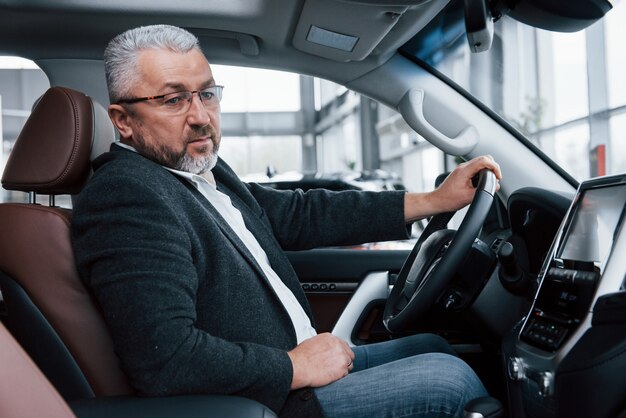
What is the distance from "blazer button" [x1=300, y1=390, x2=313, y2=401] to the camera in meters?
1.34

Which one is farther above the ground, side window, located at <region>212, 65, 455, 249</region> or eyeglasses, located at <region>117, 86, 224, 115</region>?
eyeglasses, located at <region>117, 86, 224, 115</region>

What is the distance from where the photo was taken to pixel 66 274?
53.2 inches

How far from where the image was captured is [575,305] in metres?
1.28

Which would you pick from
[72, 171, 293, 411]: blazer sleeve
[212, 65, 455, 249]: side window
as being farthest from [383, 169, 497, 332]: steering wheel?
[212, 65, 455, 249]: side window

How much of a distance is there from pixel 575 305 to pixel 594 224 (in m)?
0.17

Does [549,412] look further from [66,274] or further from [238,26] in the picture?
[238,26]

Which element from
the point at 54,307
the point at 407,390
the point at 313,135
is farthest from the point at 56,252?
the point at 313,135

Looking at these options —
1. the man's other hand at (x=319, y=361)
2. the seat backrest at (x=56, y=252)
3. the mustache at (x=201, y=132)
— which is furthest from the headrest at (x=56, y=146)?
the man's other hand at (x=319, y=361)

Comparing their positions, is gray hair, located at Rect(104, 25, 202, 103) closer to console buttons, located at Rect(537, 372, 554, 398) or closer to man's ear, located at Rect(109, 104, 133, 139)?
man's ear, located at Rect(109, 104, 133, 139)

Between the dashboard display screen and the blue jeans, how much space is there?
0.32 m

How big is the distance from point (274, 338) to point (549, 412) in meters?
0.54

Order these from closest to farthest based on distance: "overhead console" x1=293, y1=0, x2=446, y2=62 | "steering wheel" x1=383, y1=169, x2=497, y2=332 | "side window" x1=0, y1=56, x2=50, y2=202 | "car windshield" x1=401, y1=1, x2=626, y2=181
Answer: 1. "steering wheel" x1=383, y1=169, x2=497, y2=332
2. "overhead console" x1=293, y1=0, x2=446, y2=62
3. "side window" x1=0, y1=56, x2=50, y2=202
4. "car windshield" x1=401, y1=1, x2=626, y2=181

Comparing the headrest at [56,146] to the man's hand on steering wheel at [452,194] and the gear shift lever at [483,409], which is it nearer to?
the man's hand on steering wheel at [452,194]

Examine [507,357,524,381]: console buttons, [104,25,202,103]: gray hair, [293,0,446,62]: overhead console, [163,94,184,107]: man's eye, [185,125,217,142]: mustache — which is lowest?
[507,357,524,381]: console buttons
